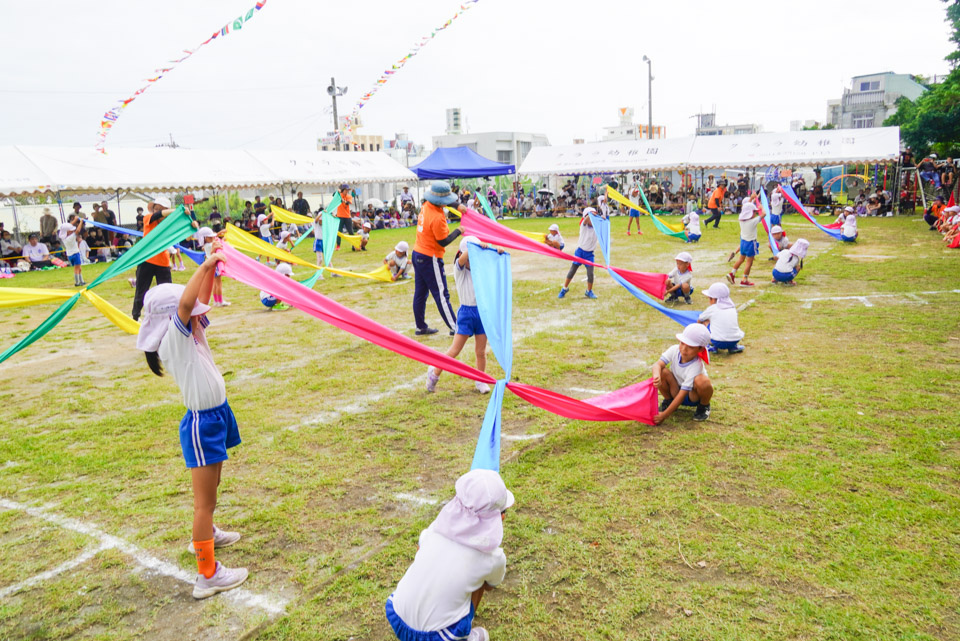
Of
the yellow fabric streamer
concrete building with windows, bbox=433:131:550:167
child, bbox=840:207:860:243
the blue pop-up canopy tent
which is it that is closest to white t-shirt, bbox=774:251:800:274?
child, bbox=840:207:860:243

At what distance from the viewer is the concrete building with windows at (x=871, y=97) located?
63.6 meters

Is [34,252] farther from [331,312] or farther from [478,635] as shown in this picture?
[478,635]

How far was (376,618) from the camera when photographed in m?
3.06

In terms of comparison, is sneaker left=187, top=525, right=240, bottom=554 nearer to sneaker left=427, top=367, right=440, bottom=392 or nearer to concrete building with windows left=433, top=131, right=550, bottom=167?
sneaker left=427, top=367, right=440, bottom=392

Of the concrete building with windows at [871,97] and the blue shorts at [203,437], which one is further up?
the concrete building with windows at [871,97]

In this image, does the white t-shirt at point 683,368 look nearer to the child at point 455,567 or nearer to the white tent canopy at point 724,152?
the child at point 455,567

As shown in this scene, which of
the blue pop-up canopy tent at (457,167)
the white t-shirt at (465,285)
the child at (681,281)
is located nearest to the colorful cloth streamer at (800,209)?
the child at (681,281)

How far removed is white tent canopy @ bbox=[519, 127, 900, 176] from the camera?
23766 millimetres

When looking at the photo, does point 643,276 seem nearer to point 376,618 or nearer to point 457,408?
point 457,408

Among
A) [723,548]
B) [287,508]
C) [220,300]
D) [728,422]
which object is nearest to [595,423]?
[728,422]

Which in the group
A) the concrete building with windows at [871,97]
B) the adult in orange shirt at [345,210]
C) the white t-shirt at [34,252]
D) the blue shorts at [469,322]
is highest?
the concrete building with windows at [871,97]

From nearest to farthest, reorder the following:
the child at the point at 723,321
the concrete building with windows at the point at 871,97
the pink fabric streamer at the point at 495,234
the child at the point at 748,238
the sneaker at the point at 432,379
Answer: the sneaker at the point at 432,379
the pink fabric streamer at the point at 495,234
the child at the point at 723,321
the child at the point at 748,238
the concrete building with windows at the point at 871,97

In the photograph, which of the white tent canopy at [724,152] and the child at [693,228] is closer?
the child at [693,228]

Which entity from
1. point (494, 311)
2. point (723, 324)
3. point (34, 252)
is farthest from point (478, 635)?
point (34, 252)
